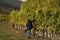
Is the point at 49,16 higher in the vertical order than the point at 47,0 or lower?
lower

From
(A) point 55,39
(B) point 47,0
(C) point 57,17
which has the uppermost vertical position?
(B) point 47,0

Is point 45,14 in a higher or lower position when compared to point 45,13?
lower

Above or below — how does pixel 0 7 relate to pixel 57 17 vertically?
above

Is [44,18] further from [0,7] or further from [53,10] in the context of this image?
[0,7]

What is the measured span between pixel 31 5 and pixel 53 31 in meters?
8.24

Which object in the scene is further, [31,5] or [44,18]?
[31,5]

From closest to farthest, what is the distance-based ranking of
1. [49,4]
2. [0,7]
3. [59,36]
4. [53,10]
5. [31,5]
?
[59,36]
[53,10]
[49,4]
[31,5]
[0,7]

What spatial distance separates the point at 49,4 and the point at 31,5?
15.7 ft

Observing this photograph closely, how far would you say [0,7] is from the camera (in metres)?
151

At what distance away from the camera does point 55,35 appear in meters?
25.2

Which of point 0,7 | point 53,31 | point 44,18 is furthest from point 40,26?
point 0,7

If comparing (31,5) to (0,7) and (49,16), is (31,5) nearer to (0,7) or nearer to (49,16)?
(49,16)

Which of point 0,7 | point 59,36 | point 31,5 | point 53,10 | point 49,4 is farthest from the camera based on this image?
point 0,7

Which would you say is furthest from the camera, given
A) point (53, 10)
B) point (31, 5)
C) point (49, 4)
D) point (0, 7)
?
point (0, 7)
